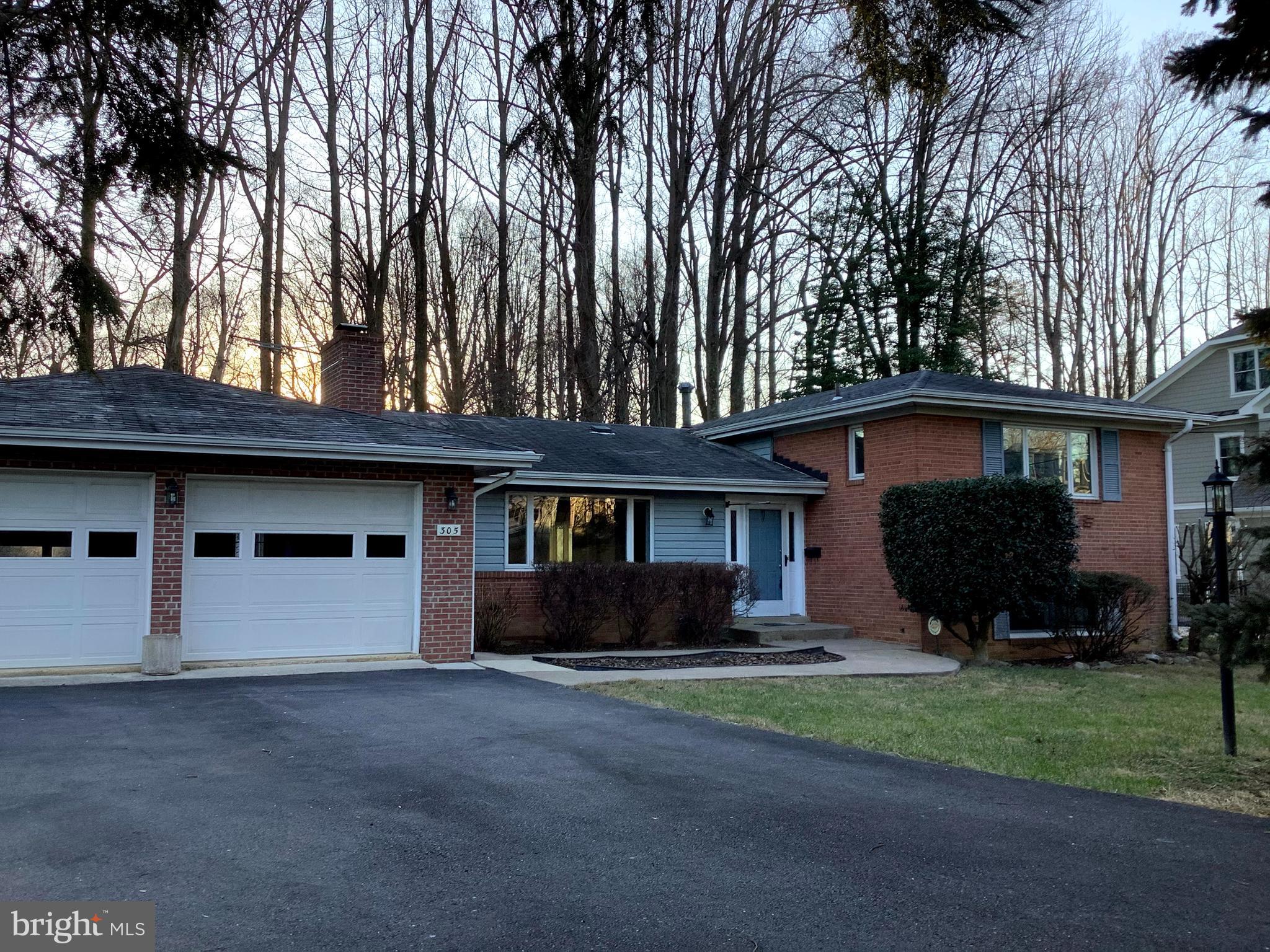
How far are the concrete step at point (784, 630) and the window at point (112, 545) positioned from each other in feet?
29.2

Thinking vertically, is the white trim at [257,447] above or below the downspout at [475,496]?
above

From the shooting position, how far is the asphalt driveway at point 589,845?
→ 13.2ft

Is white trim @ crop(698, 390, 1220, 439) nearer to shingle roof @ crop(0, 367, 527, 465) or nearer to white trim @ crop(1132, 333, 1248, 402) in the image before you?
shingle roof @ crop(0, 367, 527, 465)

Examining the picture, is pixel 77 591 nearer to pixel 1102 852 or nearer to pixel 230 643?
pixel 230 643

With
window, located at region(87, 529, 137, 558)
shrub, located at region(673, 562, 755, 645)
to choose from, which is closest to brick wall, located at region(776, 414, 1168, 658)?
shrub, located at region(673, 562, 755, 645)

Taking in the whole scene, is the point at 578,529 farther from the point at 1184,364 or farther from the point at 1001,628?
the point at 1184,364

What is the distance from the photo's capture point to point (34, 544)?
37.6 feet

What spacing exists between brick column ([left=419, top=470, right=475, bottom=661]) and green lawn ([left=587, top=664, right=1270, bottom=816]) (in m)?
2.91

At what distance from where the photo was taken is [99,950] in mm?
3740

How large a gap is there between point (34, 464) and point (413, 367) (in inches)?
642

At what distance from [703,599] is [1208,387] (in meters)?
19.7

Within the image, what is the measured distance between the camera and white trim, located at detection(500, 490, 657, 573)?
1603 centimetres

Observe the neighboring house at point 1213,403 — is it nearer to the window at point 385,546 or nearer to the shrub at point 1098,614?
the shrub at point 1098,614

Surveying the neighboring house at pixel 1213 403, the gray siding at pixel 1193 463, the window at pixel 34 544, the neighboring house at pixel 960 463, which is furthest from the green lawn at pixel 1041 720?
the gray siding at pixel 1193 463
